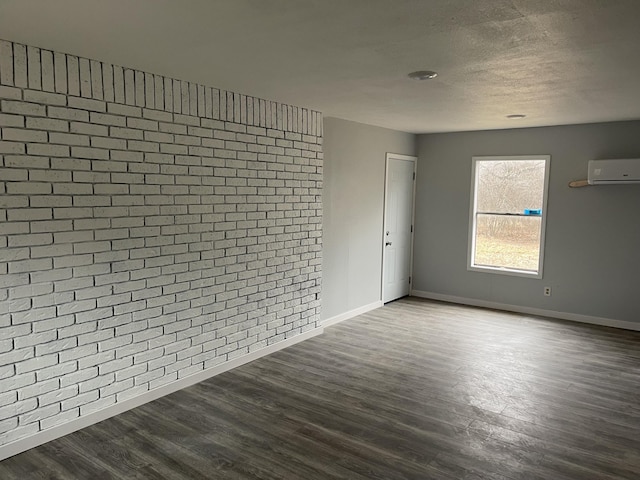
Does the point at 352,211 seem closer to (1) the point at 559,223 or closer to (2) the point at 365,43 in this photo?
(1) the point at 559,223

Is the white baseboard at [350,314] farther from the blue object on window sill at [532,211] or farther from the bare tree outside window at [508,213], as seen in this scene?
the blue object on window sill at [532,211]

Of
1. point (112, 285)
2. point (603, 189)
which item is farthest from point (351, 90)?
point (603, 189)

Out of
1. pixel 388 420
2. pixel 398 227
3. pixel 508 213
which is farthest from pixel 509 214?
pixel 388 420

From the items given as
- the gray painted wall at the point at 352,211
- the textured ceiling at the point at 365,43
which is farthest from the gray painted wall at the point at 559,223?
the textured ceiling at the point at 365,43

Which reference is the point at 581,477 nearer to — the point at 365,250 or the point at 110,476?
the point at 110,476

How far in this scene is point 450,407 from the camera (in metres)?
3.54

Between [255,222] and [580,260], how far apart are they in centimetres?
411

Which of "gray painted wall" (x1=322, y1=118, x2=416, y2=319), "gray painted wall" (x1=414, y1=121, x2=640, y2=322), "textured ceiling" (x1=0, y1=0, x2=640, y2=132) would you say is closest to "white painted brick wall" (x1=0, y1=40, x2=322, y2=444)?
"textured ceiling" (x1=0, y1=0, x2=640, y2=132)

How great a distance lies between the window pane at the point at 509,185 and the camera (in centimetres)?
612

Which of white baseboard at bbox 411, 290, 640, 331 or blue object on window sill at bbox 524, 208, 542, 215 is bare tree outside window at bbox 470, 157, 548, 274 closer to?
blue object on window sill at bbox 524, 208, 542, 215

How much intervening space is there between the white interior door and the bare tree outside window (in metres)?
0.94

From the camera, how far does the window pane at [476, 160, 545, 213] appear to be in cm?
612

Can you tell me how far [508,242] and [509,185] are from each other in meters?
0.78

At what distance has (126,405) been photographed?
346 centimetres
